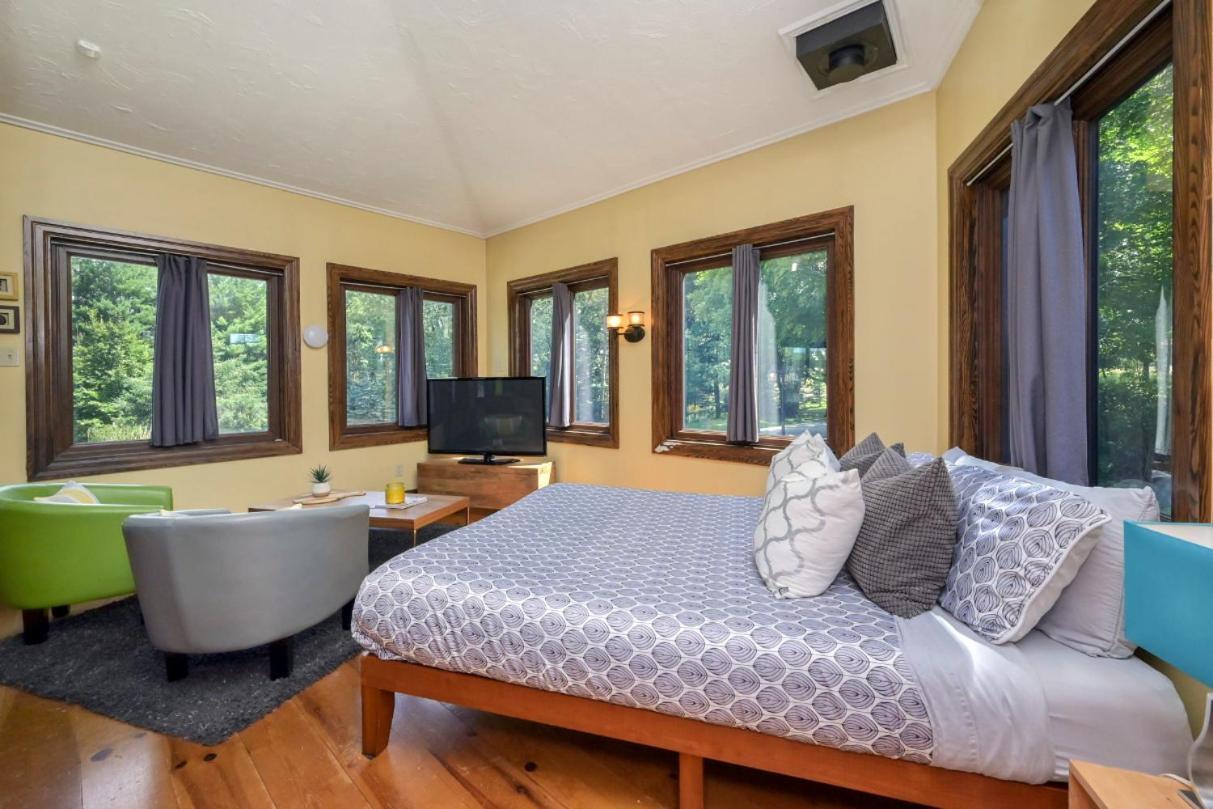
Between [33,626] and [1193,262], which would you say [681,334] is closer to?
[1193,262]

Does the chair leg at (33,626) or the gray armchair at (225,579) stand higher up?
the gray armchair at (225,579)

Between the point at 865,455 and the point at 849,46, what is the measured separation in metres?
1.93

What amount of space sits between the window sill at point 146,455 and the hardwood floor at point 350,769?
5.67 ft

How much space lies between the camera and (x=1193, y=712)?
1.03m

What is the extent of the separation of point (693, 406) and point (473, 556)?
2451mm

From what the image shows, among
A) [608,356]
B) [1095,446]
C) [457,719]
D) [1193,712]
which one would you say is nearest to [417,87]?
[608,356]

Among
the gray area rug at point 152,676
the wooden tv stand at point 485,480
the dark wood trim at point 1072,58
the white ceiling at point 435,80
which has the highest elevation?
the white ceiling at point 435,80

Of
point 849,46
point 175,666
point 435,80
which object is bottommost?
point 175,666

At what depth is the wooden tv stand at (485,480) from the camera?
4.16 meters

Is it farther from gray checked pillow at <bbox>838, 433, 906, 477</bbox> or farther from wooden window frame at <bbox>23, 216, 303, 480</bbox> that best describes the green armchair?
gray checked pillow at <bbox>838, 433, 906, 477</bbox>

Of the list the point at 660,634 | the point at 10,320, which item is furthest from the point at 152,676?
the point at 10,320

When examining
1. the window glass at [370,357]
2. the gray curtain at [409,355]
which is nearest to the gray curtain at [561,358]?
the gray curtain at [409,355]

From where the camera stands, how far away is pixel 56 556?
2209 millimetres

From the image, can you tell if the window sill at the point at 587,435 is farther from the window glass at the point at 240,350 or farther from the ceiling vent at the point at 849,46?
the ceiling vent at the point at 849,46
